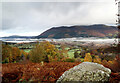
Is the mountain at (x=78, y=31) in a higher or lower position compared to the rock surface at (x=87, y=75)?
higher

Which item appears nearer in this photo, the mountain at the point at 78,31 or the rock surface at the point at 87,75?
the rock surface at the point at 87,75

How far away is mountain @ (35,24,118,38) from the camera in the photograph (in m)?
13.3

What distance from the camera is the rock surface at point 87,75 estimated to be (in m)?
3.48

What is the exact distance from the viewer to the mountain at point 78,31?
1333cm

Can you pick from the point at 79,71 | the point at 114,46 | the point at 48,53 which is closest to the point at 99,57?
the point at 48,53

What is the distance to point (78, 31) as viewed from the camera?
1516 centimetres

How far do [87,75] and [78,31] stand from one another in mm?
12126

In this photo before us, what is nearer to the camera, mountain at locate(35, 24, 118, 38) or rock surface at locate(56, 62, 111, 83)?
rock surface at locate(56, 62, 111, 83)

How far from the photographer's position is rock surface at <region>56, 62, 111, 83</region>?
348 cm

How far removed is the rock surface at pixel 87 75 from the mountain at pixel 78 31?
9.59 m

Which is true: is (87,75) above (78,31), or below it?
below

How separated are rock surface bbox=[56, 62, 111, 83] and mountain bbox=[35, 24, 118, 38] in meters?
9.59

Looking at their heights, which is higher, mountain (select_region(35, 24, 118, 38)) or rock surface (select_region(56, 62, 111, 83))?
mountain (select_region(35, 24, 118, 38))

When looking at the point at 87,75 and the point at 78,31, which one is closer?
the point at 87,75
